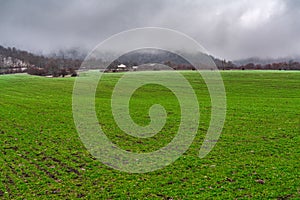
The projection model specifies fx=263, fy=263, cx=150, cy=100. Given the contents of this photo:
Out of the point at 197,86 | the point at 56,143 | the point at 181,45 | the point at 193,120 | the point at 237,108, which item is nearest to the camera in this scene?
the point at 181,45

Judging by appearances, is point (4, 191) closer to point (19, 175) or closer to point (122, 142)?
point (19, 175)

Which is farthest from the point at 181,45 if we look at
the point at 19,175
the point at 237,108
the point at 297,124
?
the point at 237,108

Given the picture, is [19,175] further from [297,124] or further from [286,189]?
[297,124]

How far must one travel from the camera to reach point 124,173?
16734 mm

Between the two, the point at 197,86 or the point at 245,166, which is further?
the point at 197,86

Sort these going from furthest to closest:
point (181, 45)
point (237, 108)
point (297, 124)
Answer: point (237, 108) < point (297, 124) < point (181, 45)

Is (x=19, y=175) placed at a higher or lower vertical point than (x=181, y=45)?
lower

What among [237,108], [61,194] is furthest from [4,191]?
[237,108]

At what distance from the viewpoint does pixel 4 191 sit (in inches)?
562

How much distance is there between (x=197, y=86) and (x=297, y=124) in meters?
43.8

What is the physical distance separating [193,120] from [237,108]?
11.3m

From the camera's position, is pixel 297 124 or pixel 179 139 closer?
pixel 179 139

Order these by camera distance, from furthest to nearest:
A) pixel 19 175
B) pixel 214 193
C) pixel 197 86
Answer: pixel 197 86
pixel 19 175
pixel 214 193

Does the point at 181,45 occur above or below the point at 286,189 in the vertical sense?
above
